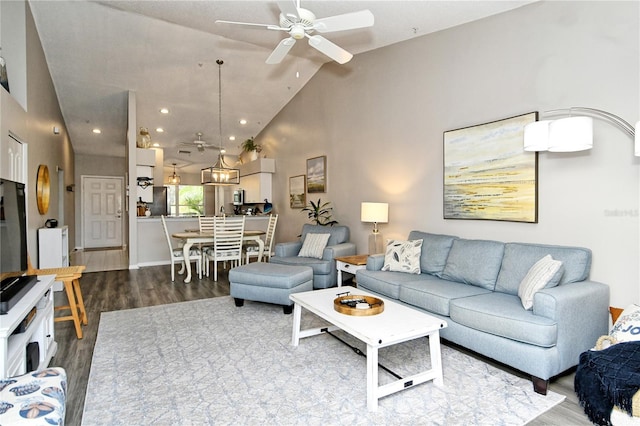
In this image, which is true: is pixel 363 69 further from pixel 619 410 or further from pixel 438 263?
pixel 619 410

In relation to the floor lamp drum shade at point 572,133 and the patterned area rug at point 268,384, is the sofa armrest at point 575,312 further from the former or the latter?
the floor lamp drum shade at point 572,133

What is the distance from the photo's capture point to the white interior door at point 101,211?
9.84 meters

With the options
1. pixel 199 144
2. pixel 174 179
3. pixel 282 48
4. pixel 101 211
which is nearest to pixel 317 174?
pixel 282 48

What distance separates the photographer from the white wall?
255 centimetres

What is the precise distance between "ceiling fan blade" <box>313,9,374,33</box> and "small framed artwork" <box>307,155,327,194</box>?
3.28 meters

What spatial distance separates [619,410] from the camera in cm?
174

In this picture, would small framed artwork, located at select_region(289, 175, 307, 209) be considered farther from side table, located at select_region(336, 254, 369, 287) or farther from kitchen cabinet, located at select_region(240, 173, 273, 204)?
side table, located at select_region(336, 254, 369, 287)

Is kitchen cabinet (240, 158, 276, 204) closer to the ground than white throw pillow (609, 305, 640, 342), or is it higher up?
higher up

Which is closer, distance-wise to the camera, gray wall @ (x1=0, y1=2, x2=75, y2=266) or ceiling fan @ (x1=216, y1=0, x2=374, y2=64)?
ceiling fan @ (x1=216, y1=0, x2=374, y2=64)

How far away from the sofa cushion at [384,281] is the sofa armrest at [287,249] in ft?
4.99

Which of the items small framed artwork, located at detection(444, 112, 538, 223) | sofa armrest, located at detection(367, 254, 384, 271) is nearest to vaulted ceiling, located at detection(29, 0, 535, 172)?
small framed artwork, located at detection(444, 112, 538, 223)

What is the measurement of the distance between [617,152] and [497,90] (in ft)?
3.92

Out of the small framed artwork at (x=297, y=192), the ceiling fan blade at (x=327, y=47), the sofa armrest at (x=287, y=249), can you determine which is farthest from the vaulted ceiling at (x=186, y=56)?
the sofa armrest at (x=287, y=249)

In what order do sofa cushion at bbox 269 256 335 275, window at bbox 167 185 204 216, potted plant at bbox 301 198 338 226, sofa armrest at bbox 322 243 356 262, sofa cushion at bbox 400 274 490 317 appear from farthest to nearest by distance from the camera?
window at bbox 167 185 204 216, potted plant at bbox 301 198 338 226, sofa armrest at bbox 322 243 356 262, sofa cushion at bbox 269 256 335 275, sofa cushion at bbox 400 274 490 317
